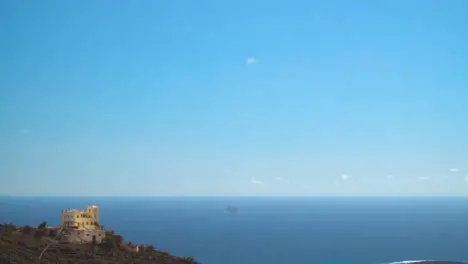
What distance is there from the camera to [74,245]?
7188 cm

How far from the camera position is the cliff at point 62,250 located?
58169 mm

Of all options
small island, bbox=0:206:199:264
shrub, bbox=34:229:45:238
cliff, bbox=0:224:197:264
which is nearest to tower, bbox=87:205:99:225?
small island, bbox=0:206:199:264

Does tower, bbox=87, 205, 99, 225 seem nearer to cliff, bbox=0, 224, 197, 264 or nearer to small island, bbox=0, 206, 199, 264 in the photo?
small island, bbox=0, 206, 199, 264

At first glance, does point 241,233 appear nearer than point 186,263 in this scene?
No

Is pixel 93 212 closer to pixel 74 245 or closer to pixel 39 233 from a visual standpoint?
pixel 74 245

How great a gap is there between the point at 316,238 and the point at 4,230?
135597 mm

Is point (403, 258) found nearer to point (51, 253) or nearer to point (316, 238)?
point (316, 238)

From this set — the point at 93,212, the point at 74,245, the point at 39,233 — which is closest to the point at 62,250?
the point at 74,245

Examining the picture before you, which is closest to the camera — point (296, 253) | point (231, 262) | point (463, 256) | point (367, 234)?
point (231, 262)

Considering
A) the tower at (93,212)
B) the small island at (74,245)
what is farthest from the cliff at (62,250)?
the tower at (93,212)

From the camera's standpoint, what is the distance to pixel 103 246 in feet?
244

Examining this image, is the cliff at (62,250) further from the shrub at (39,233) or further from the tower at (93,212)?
the tower at (93,212)

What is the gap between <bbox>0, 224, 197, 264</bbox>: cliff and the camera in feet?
191

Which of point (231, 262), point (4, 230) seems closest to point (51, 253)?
point (4, 230)
